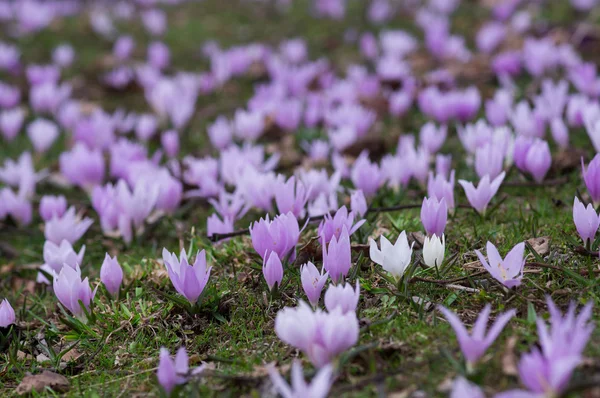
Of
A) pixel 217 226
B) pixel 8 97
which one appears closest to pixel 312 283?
pixel 217 226

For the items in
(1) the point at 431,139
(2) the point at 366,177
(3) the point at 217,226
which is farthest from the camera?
(1) the point at 431,139

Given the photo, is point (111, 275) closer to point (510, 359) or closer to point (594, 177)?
point (510, 359)

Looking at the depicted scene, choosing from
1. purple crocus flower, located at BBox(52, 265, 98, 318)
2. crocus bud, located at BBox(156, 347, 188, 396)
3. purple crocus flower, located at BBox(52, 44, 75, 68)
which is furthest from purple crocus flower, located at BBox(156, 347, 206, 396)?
purple crocus flower, located at BBox(52, 44, 75, 68)

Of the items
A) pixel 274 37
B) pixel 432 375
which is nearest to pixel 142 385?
pixel 432 375

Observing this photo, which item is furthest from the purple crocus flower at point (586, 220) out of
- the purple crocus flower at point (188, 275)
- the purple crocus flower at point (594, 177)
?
the purple crocus flower at point (188, 275)

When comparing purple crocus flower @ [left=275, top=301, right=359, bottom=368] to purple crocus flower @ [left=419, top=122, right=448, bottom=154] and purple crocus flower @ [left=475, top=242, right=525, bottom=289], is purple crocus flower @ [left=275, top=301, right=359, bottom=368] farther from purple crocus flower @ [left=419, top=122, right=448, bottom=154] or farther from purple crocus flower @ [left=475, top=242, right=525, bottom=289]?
purple crocus flower @ [left=419, top=122, right=448, bottom=154]

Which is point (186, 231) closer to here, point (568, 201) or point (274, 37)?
point (568, 201)

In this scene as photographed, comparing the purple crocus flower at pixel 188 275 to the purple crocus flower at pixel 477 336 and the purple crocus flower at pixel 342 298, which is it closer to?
the purple crocus flower at pixel 342 298
